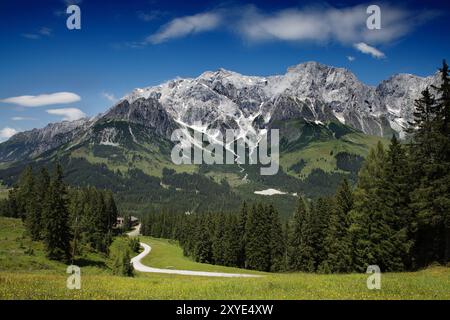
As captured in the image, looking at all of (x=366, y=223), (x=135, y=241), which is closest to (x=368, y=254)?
(x=366, y=223)

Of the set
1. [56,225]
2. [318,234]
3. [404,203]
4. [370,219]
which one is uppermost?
[404,203]

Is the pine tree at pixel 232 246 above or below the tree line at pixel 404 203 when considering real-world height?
below

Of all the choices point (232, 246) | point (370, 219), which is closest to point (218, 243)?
point (232, 246)

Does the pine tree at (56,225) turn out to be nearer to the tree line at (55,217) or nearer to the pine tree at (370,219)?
the tree line at (55,217)

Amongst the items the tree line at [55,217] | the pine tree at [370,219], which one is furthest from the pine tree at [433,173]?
→ the tree line at [55,217]

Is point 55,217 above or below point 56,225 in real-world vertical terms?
above

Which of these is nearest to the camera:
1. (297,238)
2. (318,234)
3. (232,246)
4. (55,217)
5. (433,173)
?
(433,173)

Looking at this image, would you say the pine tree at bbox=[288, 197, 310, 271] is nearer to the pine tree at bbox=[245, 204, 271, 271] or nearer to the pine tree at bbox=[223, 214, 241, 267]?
the pine tree at bbox=[245, 204, 271, 271]

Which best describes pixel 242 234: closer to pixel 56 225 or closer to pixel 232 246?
pixel 232 246

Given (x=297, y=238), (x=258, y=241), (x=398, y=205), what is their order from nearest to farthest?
(x=398, y=205) < (x=297, y=238) < (x=258, y=241)

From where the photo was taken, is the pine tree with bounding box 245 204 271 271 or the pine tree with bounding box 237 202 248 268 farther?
the pine tree with bounding box 237 202 248 268

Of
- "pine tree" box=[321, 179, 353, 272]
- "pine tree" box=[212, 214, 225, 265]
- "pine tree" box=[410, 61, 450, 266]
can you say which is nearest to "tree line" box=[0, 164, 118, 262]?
"pine tree" box=[212, 214, 225, 265]

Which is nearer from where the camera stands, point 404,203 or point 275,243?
point 404,203
